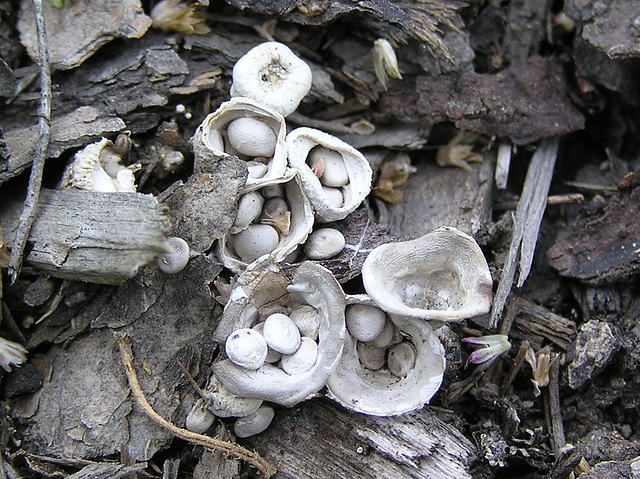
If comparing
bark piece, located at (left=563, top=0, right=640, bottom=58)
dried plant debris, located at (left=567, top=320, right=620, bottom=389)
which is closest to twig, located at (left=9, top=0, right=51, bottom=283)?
dried plant debris, located at (left=567, top=320, right=620, bottom=389)

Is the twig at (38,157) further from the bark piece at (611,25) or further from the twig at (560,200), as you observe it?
the bark piece at (611,25)

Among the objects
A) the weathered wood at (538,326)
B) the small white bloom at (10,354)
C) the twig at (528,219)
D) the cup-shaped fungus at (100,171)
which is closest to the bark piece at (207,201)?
the cup-shaped fungus at (100,171)

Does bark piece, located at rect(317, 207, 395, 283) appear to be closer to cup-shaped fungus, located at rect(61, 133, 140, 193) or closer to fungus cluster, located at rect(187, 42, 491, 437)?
fungus cluster, located at rect(187, 42, 491, 437)

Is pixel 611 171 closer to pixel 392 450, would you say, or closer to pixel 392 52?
pixel 392 52

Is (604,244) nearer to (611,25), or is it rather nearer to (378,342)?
(611,25)

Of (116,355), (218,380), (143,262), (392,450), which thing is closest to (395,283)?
(392,450)
